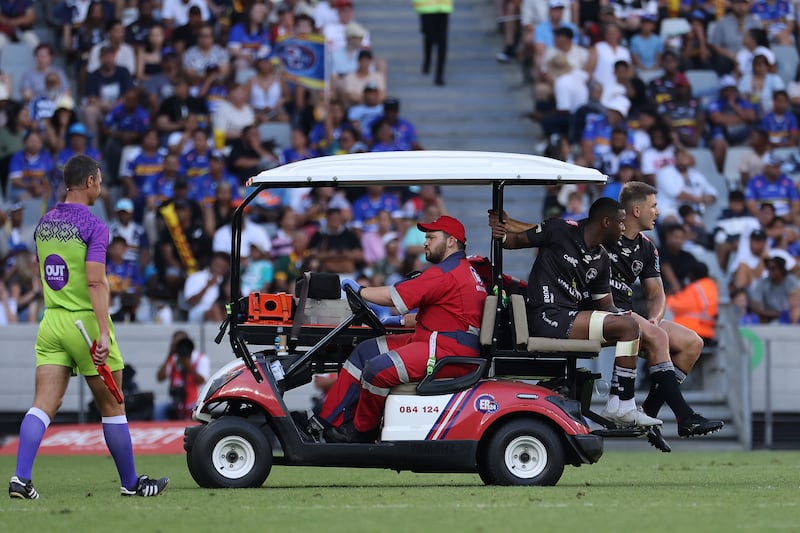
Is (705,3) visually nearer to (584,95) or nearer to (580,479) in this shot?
(584,95)

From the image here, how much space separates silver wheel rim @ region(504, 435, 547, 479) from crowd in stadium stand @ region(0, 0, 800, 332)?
7494 mm

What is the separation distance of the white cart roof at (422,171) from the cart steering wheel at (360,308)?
0.74m

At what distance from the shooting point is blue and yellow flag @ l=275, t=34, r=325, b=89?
70.8ft

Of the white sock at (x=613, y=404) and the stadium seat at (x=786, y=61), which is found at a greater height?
the stadium seat at (x=786, y=61)

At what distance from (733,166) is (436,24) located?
463 centimetres

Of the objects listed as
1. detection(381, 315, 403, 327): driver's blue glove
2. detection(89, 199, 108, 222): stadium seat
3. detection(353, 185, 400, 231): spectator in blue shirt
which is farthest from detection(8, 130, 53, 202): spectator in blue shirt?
detection(381, 315, 403, 327): driver's blue glove

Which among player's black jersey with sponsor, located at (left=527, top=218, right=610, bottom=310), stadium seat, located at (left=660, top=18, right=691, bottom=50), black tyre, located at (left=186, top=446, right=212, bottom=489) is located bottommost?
black tyre, located at (left=186, top=446, right=212, bottom=489)

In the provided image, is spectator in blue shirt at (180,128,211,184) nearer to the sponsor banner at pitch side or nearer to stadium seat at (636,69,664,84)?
the sponsor banner at pitch side

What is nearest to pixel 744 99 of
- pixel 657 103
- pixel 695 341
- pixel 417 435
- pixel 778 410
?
pixel 657 103

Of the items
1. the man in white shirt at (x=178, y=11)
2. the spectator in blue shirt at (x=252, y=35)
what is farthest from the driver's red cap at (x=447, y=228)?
the man in white shirt at (x=178, y=11)

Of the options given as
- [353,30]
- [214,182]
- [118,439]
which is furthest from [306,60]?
[118,439]

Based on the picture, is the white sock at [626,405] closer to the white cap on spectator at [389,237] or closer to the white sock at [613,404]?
the white sock at [613,404]

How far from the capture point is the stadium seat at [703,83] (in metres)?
23.0

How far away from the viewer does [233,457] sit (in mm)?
11062
